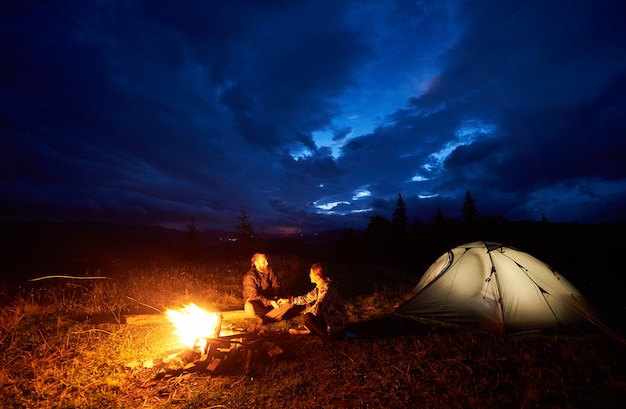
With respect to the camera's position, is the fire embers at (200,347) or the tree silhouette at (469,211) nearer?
the fire embers at (200,347)

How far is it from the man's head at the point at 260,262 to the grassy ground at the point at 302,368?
147 centimetres

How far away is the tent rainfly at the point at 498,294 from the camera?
21.8 feet

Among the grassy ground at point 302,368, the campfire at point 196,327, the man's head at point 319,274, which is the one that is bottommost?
the grassy ground at point 302,368

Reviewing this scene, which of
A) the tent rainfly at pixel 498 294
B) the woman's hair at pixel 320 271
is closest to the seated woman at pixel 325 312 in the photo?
the woman's hair at pixel 320 271

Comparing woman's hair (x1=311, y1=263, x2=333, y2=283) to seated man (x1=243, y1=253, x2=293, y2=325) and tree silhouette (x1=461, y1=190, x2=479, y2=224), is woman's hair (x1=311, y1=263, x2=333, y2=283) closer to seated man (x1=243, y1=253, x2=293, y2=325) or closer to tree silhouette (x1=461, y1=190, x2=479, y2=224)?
seated man (x1=243, y1=253, x2=293, y2=325)

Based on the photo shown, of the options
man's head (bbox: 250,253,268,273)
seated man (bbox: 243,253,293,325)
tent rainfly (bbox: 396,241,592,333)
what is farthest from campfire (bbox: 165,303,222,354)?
tent rainfly (bbox: 396,241,592,333)

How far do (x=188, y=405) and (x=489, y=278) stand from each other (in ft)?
22.9

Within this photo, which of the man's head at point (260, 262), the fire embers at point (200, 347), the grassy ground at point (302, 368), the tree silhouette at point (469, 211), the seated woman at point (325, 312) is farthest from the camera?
the tree silhouette at point (469, 211)

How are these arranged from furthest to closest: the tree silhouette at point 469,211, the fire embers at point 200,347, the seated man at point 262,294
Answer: the tree silhouette at point 469,211 → the seated man at point 262,294 → the fire embers at point 200,347

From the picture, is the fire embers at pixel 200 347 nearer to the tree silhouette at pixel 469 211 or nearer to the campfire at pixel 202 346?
the campfire at pixel 202 346

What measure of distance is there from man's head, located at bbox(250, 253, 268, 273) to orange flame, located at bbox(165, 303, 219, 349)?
1814 mm

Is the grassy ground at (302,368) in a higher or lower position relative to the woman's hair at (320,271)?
lower

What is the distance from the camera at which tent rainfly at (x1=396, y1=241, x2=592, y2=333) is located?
663 centimetres

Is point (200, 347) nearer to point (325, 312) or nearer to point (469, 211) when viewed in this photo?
point (325, 312)
